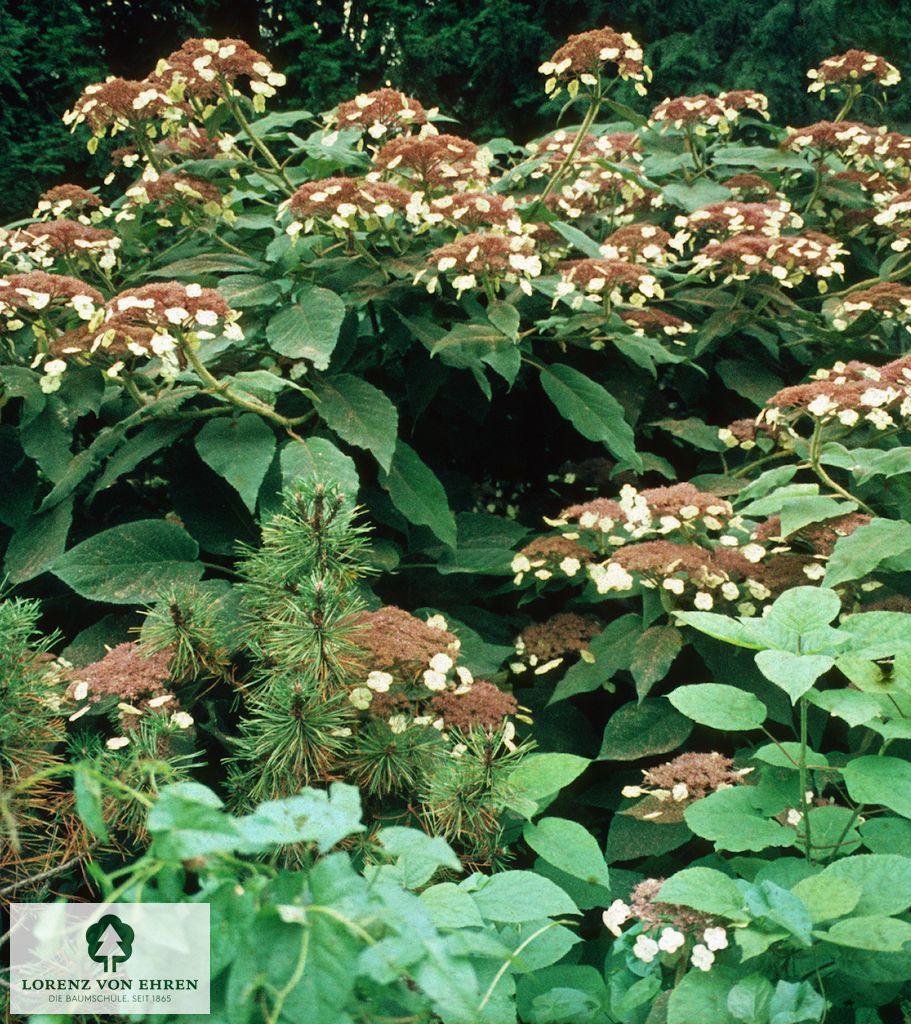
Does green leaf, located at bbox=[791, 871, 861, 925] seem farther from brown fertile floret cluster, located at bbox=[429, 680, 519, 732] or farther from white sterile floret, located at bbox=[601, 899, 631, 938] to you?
brown fertile floret cluster, located at bbox=[429, 680, 519, 732]

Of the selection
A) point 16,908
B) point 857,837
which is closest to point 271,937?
point 16,908

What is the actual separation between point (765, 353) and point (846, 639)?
1.59 metres

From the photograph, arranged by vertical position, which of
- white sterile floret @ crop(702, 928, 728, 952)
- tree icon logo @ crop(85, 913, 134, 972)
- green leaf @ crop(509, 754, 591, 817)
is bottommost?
green leaf @ crop(509, 754, 591, 817)

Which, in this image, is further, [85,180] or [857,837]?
[85,180]

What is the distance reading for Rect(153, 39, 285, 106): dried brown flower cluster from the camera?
209 cm

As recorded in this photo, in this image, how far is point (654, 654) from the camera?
5.56ft

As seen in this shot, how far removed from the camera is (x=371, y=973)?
24.8 inches

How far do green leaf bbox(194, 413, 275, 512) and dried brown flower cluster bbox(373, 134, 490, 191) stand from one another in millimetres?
659

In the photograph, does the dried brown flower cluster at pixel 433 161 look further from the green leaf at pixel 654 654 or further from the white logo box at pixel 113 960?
the white logo box at pixel 113 960

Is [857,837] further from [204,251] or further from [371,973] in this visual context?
[204,251]

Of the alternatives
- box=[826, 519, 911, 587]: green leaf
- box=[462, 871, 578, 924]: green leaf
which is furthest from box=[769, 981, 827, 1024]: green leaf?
box=[826, 519, 911, 587]: green leaf

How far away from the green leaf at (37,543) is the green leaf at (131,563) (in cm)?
11

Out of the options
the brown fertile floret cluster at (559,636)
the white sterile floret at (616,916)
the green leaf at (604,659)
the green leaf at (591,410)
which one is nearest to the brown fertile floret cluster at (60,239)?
the green leaf at (591,410)

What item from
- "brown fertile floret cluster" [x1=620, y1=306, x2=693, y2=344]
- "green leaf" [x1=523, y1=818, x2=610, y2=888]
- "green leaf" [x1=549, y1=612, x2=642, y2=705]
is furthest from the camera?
"brown fertile floret cluster" [x1=620, y1=306, x2=693, y2=344]
